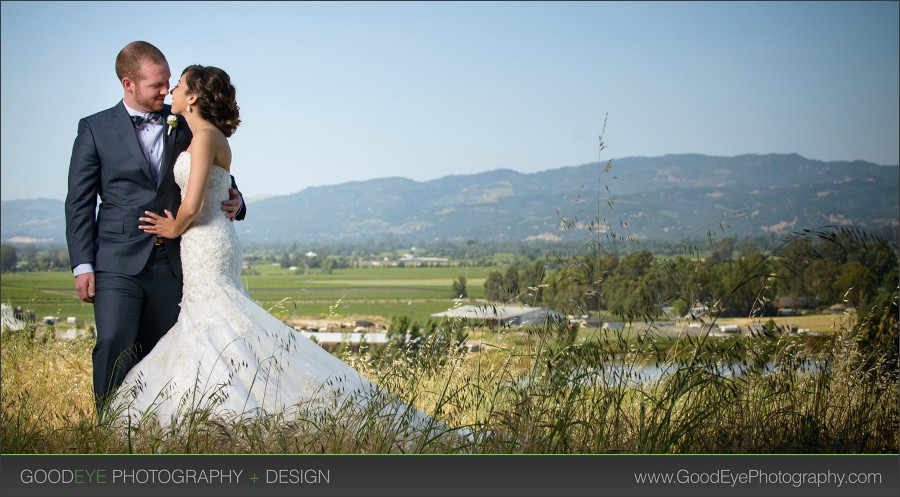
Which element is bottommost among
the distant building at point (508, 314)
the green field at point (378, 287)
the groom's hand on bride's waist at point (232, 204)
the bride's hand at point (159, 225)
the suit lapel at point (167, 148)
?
the green field at point (378, 287)

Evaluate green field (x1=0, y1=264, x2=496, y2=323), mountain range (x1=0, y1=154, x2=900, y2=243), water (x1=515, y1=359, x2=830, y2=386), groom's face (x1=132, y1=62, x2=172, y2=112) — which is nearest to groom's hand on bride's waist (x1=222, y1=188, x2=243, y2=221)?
Answer: groom's face (x1=132, y1=62, x2=172, y2=112)

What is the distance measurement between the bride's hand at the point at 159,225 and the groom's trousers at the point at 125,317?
0.13 meters

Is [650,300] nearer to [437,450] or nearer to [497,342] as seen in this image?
[497,342]

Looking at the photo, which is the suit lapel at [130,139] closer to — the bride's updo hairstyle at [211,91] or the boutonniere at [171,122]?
the boutonniere at [171,122]

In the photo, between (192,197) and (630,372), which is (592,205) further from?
(192,197)

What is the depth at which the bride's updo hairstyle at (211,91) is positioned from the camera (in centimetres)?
428

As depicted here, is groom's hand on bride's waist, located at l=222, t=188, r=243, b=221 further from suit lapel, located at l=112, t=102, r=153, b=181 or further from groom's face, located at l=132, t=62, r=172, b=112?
groom's face, located at l=132, t=62, r=172, b=112

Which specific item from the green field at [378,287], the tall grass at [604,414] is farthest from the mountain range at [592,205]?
the green field at [378,287]

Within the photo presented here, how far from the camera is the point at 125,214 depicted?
13.7ft

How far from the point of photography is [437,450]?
347 cm

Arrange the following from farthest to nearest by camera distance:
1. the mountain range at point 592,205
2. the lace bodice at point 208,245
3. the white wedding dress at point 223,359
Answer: the mountain range at point 592,205, the lace bodice at point 208,245, the white wedding dress at point 223,359

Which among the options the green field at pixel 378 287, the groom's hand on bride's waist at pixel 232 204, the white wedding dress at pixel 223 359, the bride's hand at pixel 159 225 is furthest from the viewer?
the green field at pixel 378 287

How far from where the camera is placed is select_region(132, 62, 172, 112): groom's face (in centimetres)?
427

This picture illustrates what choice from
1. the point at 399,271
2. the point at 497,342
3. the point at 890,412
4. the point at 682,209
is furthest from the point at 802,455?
the point at 399,271
